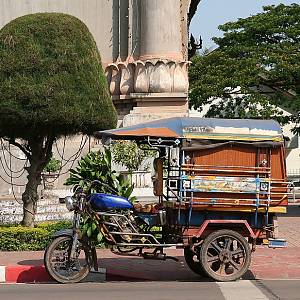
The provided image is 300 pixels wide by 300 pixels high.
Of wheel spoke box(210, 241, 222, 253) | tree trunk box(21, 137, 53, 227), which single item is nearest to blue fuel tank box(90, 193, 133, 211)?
wheel spoke box(210, 241, 222, 253)

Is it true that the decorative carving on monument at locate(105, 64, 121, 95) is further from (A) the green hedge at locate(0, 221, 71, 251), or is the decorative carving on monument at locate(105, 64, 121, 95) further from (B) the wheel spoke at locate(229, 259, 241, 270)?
(B) the wheel spoke at locate(229, 259, 241, 270)

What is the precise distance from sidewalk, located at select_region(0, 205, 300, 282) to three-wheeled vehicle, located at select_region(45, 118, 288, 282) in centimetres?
69

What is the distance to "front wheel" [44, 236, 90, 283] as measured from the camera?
10773 millimetres

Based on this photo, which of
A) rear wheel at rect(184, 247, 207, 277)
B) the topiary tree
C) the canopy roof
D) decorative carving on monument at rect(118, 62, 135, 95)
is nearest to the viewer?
the canopy roof

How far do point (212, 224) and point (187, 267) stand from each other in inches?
71.5

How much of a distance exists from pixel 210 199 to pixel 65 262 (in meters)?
2.22

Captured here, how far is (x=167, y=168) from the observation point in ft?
39.1

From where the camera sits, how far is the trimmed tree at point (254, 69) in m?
35.0

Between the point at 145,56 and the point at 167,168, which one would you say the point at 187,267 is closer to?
the point at 167,168

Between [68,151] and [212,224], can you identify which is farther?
[68,151]

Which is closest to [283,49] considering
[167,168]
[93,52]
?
[93,52]

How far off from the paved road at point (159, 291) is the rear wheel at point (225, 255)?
176 millimetres

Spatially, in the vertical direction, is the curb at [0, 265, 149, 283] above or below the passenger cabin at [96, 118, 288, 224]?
below

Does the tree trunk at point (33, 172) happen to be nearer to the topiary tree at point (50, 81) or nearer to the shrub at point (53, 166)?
the topiary tree at point (50, 81)
